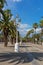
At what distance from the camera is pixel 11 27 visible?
192 ft

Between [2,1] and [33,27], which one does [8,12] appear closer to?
[2,1]

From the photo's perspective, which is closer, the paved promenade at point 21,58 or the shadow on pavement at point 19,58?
the paved promenade at point 21,58

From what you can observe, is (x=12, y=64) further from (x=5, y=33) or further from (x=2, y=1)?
(x=5, y=33)

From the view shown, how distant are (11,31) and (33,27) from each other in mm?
71253

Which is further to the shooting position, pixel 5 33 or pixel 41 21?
pixel 41 21

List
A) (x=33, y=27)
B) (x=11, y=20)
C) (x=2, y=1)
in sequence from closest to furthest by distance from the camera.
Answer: (x=2, y=1)
(x=11, y=20)
(x=33, y=27)

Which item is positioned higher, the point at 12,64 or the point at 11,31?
the point at 11,31

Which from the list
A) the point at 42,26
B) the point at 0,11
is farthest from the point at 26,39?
the point at 0,11

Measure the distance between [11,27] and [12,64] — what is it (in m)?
41.2

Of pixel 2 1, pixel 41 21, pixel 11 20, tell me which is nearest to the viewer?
pixel 2 1

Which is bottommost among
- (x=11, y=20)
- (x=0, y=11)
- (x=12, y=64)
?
(x=12, y=64)

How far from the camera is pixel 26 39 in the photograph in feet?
Result: 620

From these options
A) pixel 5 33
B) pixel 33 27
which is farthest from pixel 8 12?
pixel 33 27

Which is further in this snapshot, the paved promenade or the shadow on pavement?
the shadow on pavement
